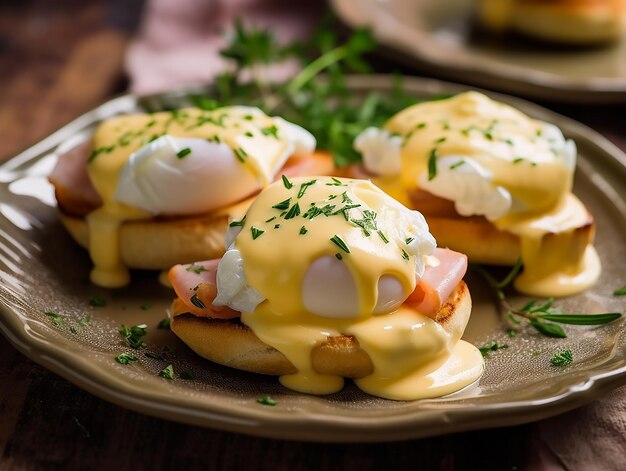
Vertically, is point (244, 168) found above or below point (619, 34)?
above

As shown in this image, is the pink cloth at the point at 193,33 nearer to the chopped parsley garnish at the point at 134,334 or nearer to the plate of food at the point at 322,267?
the plate of food at the point at 322,267

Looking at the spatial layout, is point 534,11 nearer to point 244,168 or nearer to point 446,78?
point 446,78

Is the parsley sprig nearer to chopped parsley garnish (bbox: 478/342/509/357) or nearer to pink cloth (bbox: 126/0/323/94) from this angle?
chopped parsley garnish (bbox: 478/342/509/357)

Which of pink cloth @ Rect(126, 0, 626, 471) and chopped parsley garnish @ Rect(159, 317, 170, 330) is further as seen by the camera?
pink cloth @ Rect(126, 0, 626, 471)

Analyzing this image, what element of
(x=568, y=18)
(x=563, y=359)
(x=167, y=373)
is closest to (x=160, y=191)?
(x=167, y=373)

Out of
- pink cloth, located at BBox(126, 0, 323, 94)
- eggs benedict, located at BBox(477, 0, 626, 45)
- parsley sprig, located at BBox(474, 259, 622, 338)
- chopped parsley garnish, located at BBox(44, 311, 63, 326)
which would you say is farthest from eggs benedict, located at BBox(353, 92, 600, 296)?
eggs benedict, located at BBox(477, 0, 626, 45)

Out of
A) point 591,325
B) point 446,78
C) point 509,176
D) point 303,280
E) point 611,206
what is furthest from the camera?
point 446,78

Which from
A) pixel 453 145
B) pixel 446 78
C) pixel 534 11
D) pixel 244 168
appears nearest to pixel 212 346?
pixel 244 168

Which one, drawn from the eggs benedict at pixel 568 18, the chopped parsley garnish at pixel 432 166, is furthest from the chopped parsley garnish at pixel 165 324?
the eggs benedict at pixel 568 18
